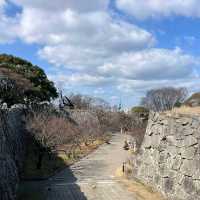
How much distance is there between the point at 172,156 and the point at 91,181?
5.19 metres

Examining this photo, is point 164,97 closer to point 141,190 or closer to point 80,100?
point 80,100

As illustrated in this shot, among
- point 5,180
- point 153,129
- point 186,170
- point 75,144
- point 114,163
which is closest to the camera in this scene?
point 5,180

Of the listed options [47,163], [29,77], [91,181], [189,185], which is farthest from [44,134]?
[29,77]

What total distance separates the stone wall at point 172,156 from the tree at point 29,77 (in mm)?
20565

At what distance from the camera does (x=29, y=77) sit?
1451 inches

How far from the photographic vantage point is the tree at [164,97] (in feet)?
130

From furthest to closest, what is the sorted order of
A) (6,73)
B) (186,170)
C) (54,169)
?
(6,73) → (54,169) → (186,170)

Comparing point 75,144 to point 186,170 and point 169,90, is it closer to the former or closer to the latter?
point 169,90

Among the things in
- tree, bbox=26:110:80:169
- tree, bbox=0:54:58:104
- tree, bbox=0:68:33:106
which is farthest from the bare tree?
tree, bbox=26:110:80:169

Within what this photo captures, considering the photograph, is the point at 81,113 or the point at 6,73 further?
the point at 81,113

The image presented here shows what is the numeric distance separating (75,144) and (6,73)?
848 centimetres

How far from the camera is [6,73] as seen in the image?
1304 inches

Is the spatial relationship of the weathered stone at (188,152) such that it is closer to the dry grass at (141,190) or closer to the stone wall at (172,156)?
the stone wall at (172,156)

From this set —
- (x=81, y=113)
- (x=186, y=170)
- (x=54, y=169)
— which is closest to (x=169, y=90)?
(x=81, y=113)
